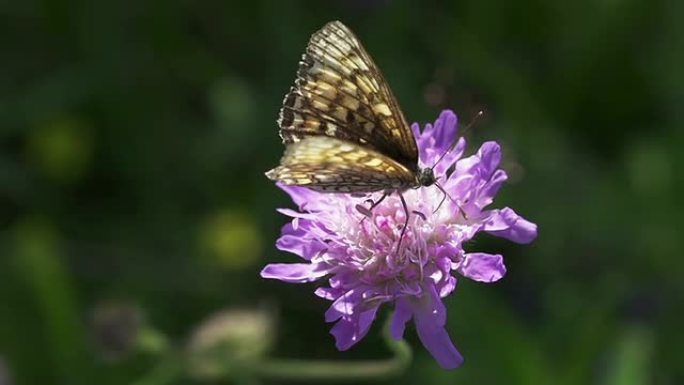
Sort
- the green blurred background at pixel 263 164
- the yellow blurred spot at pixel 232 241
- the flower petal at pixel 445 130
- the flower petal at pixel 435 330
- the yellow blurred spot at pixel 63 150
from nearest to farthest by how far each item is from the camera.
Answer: the flower petal at pixel 435 330 < the flower petal at pixel 445 130 < the green blurred background at pixel 263 164 < the yellow blurred spot at pixel 232 241 < the yellow blurred spot at pixel 63 150

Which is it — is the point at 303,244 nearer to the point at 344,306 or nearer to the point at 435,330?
the point at 344,306

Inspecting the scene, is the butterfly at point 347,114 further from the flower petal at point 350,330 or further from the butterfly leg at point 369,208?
the flower petal at point 350,330

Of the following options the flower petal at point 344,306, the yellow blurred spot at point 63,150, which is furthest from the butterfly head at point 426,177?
the yellow blurred spot at point 63,150

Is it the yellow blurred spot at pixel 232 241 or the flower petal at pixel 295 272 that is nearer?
the flower petal at pixel 295 272

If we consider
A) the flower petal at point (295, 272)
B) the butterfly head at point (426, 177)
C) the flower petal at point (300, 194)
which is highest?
the butterfly head at point (426, 177)

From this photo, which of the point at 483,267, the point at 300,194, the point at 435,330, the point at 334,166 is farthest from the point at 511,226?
the point at 300,194

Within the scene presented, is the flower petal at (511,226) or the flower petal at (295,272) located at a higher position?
the flower petal at (511,226)

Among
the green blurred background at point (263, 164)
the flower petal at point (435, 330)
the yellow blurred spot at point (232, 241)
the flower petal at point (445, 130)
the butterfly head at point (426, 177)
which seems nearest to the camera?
the flower petal at point (435, 330)
